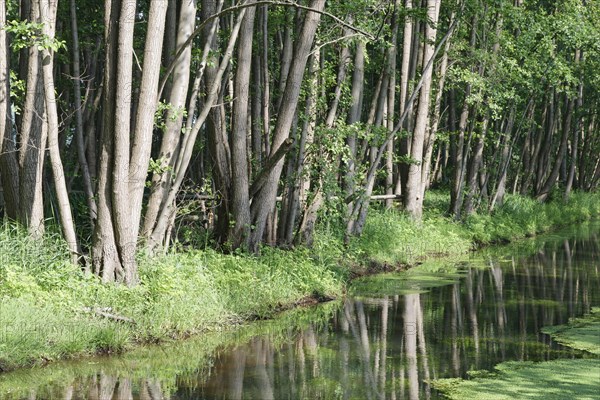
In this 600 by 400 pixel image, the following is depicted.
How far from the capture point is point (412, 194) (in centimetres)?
2238

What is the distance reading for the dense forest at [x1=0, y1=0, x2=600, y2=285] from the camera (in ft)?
38.7

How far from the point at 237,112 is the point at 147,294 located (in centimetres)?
426

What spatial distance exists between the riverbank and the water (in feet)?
0.84

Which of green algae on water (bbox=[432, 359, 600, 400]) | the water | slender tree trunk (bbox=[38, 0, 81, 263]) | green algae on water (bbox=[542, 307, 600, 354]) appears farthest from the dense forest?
green algae on water (bbox=[542, 307, 600, 354])

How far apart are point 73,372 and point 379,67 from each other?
14215 mm

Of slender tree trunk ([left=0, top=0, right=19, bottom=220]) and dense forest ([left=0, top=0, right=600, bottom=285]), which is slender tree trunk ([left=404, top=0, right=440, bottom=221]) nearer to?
dense forest ([left=0, top=0, right=600, bottom=285])

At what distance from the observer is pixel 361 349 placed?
37.9 ft

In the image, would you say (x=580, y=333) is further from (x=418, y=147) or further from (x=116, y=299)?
(x=418, y=147)

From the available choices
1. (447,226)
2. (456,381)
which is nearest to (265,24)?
(456,381)

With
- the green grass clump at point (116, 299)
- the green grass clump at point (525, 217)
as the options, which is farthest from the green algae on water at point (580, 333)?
the green grass clump at point (525, 217)

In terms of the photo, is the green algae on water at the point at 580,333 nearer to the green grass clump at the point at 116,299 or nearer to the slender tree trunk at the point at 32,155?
the green grass clump at the point at 116,299

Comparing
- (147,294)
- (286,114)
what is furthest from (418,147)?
(147,294)

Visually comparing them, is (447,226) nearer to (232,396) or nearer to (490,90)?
(490,90)

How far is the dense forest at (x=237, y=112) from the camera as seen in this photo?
11.8 meters
